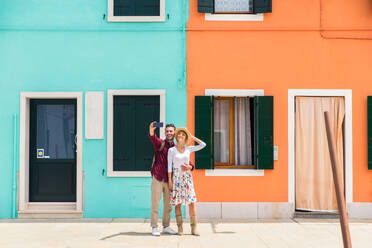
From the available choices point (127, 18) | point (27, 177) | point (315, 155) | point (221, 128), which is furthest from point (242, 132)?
point (27, 177)

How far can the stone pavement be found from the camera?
6418mm

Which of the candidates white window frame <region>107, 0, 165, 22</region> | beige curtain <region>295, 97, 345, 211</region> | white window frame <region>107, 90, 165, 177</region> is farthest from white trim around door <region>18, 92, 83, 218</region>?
beige curtain <region>295, 97, 345, 211</region>

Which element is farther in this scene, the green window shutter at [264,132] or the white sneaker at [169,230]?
the green window shutter at [264,132]

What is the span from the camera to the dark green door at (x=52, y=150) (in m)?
8.77

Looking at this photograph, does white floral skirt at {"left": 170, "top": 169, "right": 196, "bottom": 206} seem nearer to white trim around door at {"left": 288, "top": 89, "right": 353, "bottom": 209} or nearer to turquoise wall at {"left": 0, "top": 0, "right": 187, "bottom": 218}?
turquoise wall at {"left": 0, "top": 0, "right": 187, "bottom": 218}

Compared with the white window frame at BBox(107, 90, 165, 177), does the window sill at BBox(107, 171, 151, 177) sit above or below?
below

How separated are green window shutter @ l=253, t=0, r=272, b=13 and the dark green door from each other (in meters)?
4.08

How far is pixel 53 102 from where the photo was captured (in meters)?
8.84

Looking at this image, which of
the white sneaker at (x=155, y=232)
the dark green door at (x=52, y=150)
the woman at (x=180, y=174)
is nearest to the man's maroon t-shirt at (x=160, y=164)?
the woman at (x=180, y=174)

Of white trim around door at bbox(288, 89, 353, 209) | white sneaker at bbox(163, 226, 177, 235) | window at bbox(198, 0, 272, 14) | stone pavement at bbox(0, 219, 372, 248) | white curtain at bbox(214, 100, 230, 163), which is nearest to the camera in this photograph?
stone pavement at bbox(0, 219, 372, 248)

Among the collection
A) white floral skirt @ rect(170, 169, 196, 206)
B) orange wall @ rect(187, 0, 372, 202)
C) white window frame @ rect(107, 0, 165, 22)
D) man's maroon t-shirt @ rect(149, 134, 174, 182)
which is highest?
white window frame @ rect(107, 0, 165, 22)

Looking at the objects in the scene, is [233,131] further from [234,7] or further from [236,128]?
[234,7]

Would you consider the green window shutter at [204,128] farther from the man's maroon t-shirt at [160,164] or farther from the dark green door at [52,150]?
the dark green door at [52,150]

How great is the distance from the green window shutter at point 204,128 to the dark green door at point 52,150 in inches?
98.1
